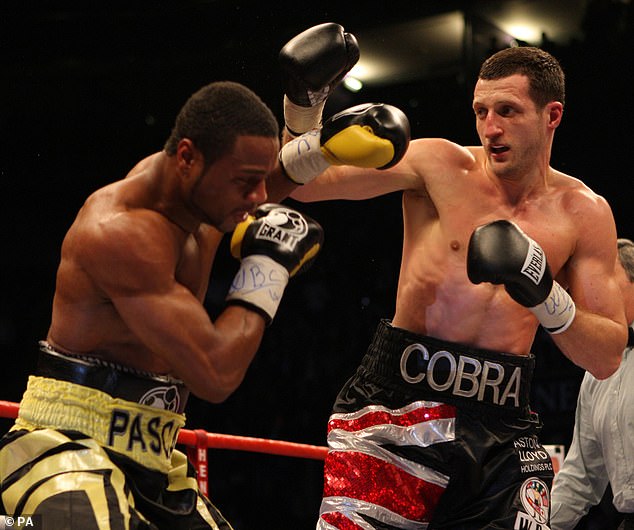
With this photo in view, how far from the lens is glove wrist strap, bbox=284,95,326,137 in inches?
79.9

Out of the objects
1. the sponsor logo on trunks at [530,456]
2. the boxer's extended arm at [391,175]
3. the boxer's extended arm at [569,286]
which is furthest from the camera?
the boxer's extended arm at [391,175]

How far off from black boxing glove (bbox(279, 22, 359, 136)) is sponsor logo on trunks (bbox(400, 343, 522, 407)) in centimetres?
57

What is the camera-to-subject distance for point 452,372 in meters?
1.98

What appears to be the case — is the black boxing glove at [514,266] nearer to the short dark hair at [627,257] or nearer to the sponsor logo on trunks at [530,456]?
the sponsor logo on trunks at [530,456]

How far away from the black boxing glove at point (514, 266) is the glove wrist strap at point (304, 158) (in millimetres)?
360

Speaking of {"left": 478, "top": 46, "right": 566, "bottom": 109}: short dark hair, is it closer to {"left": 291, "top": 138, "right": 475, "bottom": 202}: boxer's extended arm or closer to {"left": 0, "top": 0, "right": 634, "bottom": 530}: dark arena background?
{"left": 291, "top": 138, "right": 475, "bottom": 202}: boxer's extended arm

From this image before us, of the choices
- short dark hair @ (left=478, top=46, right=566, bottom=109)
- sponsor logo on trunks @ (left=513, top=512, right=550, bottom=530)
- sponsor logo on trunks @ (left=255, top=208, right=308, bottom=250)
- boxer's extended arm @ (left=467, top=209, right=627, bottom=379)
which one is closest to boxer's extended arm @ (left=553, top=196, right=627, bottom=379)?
boxer's extended arm @ (left=467, top=209, right=627, bottom=379)

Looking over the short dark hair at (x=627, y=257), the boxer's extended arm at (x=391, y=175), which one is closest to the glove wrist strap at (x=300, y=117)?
the boxer's extended arm at (x=391, y=175)

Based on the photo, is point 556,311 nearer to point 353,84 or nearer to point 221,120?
point 221,120

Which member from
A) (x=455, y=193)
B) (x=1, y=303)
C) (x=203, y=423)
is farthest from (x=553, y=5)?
(x=455, y=193)

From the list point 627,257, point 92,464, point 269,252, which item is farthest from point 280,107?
point 92,464

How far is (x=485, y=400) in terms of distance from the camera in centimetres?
199

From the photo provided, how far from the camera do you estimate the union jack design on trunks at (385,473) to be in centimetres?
190

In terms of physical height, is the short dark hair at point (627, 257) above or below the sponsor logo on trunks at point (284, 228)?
above
